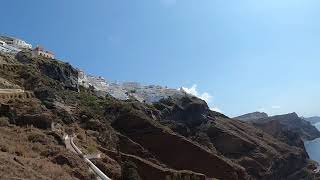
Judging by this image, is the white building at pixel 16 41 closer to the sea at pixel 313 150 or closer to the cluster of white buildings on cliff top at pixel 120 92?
the cluster of white buildings on cliff top at pixel 120 92

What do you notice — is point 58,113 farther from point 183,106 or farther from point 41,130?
point 183,106

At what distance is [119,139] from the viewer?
5341cm

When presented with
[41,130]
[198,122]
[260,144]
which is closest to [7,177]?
[41,130]

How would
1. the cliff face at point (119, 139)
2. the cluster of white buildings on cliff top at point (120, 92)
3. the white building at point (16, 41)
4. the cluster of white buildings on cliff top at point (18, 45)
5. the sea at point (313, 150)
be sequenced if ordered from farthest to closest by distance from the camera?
the sea at point (313, 150) → the white building at point (16, 41) → the cluster of white buildings on cliff top at point (120, 92) → the cluster of white buildings on cliff top at point (18, 45) → the cliff face at point (119, 139)

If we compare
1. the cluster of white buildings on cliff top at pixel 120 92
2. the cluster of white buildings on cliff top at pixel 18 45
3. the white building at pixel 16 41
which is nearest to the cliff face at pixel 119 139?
the cluster of white buildings on cliff top at pixel 18 45

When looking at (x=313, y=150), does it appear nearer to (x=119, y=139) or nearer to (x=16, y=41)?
(x=16, y=41)

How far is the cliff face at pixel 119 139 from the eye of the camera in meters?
26.3

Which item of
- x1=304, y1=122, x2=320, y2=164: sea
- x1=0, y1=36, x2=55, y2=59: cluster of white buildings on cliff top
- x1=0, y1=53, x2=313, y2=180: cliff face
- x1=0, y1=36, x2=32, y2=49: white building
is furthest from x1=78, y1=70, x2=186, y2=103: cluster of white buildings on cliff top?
x1=304, y1=122, x2=320, y2=164: sea

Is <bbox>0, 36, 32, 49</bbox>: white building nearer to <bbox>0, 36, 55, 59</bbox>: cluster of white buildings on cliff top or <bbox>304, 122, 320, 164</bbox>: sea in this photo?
<bbox>0, 36, 55, 59</bbox>: cluster of white buildings on cliff top

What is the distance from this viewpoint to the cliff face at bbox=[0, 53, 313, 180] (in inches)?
1035

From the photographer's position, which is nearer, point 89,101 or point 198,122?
point 89,101

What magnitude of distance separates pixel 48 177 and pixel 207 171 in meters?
37.5

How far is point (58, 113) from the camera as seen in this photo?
48.9m

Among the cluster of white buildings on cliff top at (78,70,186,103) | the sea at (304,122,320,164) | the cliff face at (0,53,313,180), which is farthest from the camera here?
the sea at (304,122,320,164)
